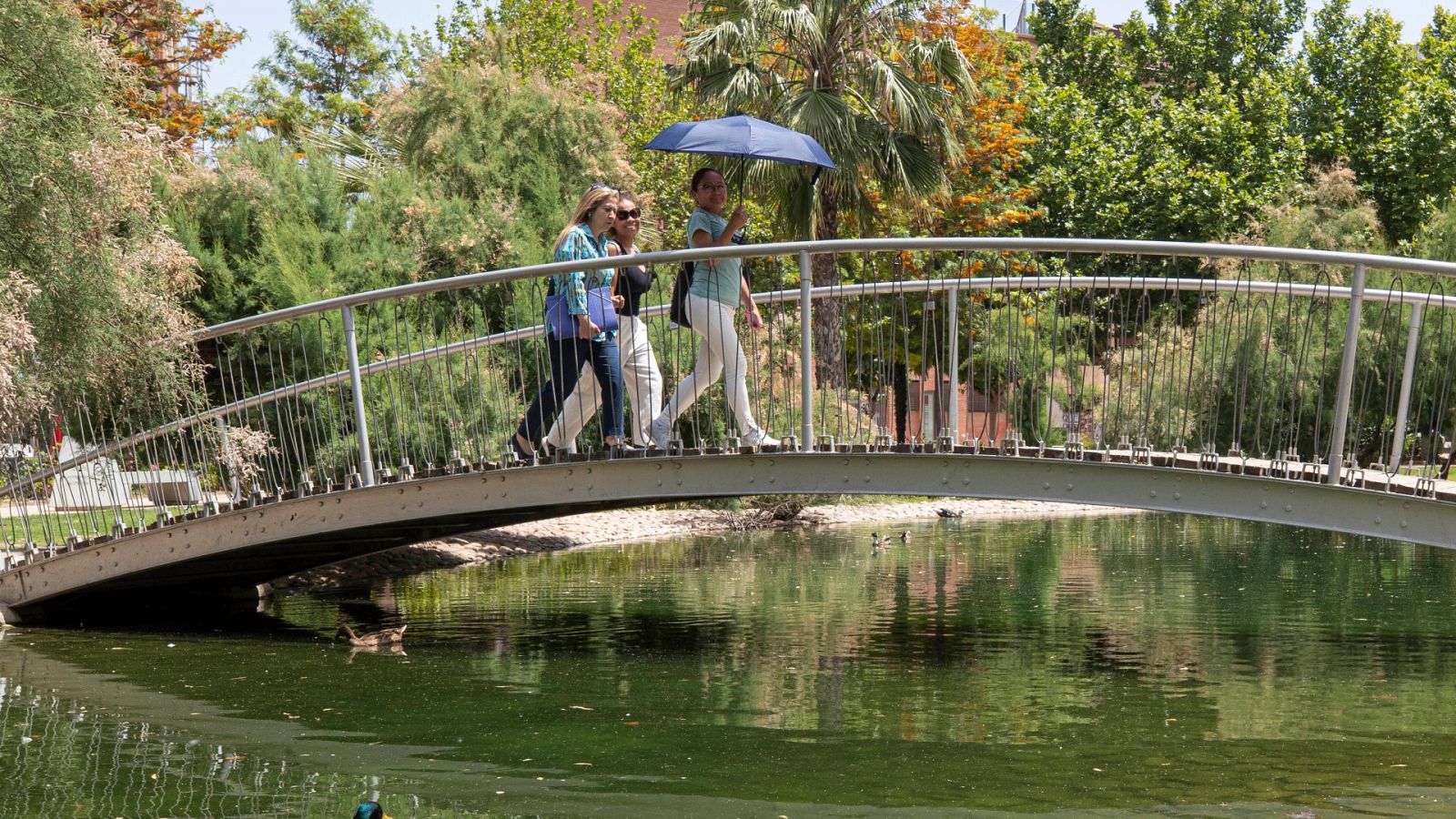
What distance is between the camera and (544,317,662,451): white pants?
10609mm

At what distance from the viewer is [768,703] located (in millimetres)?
9195

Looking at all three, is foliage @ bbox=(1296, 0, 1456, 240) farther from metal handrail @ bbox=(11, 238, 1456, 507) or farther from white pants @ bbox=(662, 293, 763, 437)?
white pants @ bbox=(662, 293, 763, 437)

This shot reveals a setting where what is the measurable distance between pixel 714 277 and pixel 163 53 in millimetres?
27810

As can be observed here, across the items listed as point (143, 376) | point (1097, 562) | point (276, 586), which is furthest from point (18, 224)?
point (1097, 562)

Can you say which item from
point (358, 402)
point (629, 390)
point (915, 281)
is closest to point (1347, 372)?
point (915, 281)

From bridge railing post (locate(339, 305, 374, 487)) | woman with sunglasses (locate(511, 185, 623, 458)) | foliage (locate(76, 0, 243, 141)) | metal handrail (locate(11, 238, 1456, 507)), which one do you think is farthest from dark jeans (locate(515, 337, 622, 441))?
foliage (locate(76, 0, 243, 141))

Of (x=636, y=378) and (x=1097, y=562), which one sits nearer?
(x=636, y=378)

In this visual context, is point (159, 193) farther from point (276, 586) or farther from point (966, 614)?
point (966, 614)

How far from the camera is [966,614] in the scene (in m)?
12.9

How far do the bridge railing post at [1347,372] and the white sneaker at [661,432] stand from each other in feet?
13.7

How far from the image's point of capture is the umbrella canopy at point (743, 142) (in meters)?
10.8

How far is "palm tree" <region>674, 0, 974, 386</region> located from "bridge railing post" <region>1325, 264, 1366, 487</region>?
14295mm

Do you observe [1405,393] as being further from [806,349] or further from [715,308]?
[715,308]

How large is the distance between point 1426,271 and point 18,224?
9.68 m
